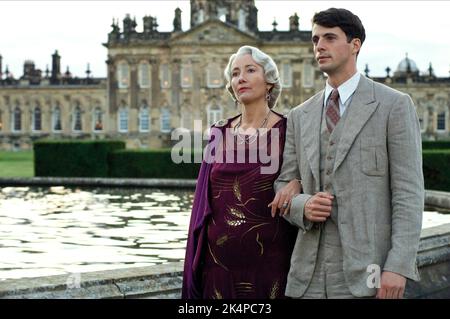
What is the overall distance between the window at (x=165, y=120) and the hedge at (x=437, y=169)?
125 ft

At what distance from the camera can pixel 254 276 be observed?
3840 millimetres

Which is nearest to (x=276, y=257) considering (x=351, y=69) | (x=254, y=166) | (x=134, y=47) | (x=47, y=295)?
(x=254, y=166)

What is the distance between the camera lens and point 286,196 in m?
3.59

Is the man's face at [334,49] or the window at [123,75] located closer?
the man's face at [334,49]

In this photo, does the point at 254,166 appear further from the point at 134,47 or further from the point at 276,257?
the point at 134,47

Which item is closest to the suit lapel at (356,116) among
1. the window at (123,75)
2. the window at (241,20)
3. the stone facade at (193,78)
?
the stone facade at (193,78)

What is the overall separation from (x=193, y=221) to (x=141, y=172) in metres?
18.8

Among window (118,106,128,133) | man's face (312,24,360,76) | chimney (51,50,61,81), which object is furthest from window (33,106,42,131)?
man's face (312,24,360,76)

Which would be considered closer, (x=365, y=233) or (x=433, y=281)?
(x=365, y=233)

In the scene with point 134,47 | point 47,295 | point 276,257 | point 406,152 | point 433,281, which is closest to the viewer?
point 406,152

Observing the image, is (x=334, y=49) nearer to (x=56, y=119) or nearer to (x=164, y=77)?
(x=164, y=77)

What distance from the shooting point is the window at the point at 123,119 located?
5575 centimetres

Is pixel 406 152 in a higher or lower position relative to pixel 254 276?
higher

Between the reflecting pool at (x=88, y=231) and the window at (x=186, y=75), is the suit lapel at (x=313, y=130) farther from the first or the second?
the window at (x=186, y=75)
